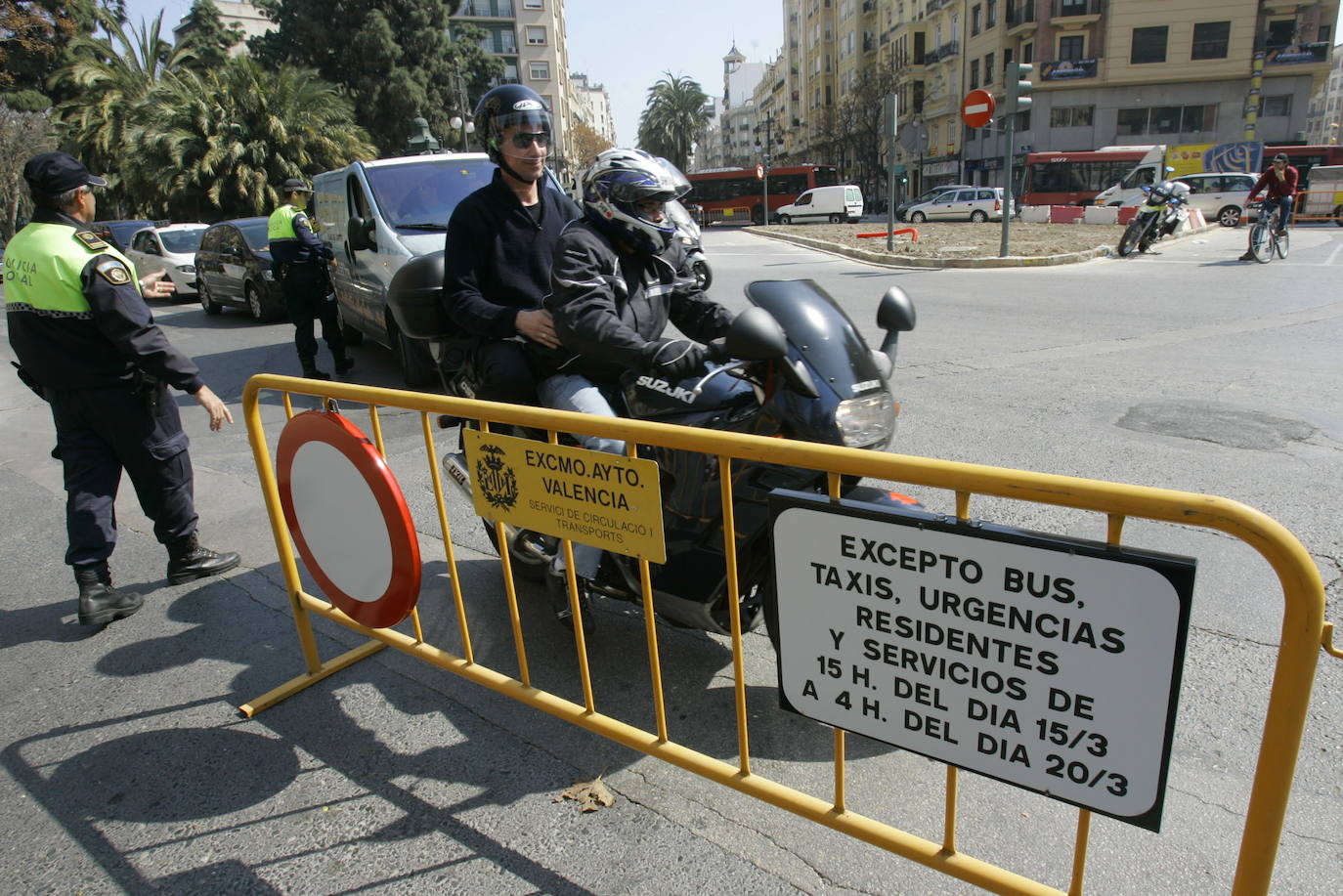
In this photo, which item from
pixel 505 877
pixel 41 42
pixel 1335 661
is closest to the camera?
pixel 505 877

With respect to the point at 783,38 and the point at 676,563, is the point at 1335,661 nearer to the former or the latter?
the point at 676,563

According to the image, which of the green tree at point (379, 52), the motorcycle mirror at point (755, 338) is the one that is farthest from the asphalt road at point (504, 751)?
the green tree at point (379, 52)

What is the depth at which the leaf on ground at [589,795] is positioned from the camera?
238 cm

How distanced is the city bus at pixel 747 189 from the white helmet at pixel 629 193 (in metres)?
44.5

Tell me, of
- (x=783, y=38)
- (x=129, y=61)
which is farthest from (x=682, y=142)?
(x=129, y=61)

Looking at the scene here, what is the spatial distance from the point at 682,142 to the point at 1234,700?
96957mm

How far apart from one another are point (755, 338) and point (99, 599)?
10.5ft

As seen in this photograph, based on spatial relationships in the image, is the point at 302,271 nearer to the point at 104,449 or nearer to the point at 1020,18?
the point at 104,449

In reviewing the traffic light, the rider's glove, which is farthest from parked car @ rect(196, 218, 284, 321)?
the traffic light

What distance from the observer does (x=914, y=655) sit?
165 cm

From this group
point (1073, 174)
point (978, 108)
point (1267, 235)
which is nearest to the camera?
point (1267, 235)

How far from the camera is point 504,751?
265 centimetres

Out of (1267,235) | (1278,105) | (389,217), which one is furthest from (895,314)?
(1278,105)

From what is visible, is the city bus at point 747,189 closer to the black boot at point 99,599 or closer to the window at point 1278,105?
the window at point 1278,105
